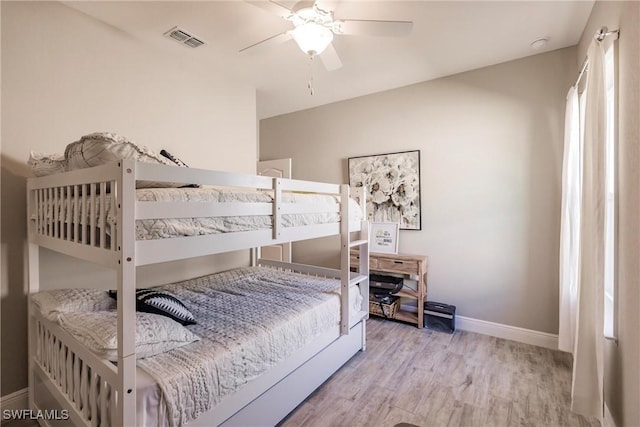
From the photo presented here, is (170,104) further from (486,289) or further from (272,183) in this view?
(486,289)

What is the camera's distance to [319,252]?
399 centimetres

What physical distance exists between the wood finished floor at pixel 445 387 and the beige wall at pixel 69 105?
169cm

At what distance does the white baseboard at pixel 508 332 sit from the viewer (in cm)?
255

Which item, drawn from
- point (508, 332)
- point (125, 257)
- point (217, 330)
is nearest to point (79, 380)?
point (217, 330)

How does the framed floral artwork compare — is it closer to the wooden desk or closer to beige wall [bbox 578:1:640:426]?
the wooden desk

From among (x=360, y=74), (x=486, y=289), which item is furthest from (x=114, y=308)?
(x=486, y=289)

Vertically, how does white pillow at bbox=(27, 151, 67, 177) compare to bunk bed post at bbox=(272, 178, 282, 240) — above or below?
above

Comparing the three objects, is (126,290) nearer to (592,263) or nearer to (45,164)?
(45,164)

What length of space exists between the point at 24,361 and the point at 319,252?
2.87m

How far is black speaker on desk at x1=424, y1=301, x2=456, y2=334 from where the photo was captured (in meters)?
2.85

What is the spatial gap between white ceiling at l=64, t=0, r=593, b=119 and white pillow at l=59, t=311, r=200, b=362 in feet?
5.87

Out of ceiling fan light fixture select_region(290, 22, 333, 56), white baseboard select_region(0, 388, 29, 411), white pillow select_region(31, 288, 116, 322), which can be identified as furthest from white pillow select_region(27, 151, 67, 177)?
ceiling fan light fixture select_region(290, 22, 333, 56)

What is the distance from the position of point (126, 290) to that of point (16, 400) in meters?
1.62

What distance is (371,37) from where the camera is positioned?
2295 mm
